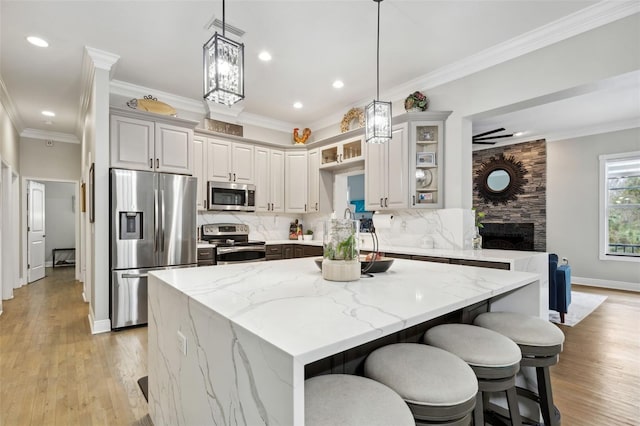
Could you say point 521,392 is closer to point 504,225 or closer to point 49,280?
point 504,225

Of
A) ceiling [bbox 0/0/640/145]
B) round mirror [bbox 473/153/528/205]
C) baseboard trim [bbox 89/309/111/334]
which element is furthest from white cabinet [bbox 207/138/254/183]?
round mirror [bbox 473/153/528/205]

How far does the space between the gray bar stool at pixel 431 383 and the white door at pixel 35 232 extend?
7.42 metres

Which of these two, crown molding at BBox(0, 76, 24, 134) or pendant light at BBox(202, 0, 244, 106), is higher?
crown molding at BBox(0, 76, 24, 134)

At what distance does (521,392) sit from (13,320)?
5.14m

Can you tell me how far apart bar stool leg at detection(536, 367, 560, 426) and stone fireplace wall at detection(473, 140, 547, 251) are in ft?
19.6

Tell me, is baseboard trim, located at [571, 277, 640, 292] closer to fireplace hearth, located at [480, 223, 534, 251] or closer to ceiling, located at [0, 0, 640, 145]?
fireplace hearth, located at [480, 223, 534, 251]

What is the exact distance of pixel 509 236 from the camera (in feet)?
22.7

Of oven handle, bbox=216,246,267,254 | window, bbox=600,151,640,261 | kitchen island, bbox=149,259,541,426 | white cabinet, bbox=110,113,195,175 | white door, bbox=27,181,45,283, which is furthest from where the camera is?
white door, bbox=27,181,45,283

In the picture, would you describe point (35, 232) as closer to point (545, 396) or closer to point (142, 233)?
point (142, 233)

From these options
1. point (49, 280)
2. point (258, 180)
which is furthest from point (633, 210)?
point (49, 280)

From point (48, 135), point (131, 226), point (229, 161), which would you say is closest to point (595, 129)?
point (229, 161)

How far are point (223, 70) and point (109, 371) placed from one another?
7.98 ft

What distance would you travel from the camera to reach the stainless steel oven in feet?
14.2

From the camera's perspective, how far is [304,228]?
584 cm
